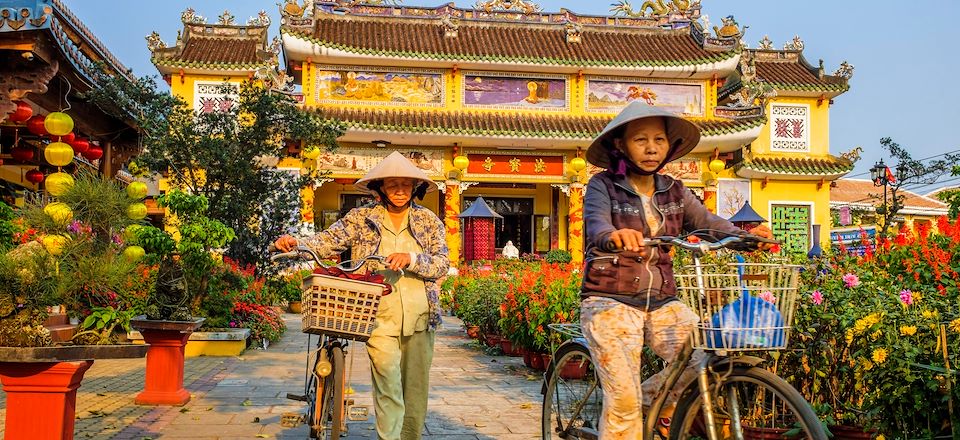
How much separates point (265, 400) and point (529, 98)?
51.1 ft

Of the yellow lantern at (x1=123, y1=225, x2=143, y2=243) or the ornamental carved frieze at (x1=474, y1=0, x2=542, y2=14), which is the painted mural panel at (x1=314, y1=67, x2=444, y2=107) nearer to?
the ornamental carved frieze at (x1=474, y1=0, x2=542, y2=14)

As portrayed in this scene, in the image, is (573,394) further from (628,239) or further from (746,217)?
(746,217)

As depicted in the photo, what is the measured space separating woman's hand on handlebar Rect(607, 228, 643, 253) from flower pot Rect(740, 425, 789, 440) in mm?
1386

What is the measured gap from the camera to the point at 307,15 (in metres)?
21.3

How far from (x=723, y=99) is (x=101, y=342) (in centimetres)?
2431

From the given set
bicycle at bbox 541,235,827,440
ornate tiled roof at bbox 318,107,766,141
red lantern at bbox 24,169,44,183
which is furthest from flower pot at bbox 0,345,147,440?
ornate tiled roof at bbox 318,107,766,141

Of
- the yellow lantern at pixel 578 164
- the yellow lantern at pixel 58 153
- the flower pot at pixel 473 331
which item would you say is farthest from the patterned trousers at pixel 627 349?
the yellow lantern at pixel 578 164

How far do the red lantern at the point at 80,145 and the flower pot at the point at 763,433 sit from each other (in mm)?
10445

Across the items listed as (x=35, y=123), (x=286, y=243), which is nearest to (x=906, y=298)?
(x=286, y=243)

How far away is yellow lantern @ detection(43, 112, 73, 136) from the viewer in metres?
9.02

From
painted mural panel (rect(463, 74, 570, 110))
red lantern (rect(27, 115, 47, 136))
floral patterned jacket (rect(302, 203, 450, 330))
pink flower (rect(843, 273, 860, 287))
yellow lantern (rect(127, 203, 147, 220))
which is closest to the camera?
floral patterned jacket (rect(302, 203, 450, 330))

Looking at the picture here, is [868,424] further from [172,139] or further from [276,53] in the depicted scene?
[276,53]

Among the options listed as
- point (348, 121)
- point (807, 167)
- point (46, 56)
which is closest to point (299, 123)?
point (46, 56)

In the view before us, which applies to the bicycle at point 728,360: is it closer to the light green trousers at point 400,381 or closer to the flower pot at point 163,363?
the light green trousers at point 400,381
